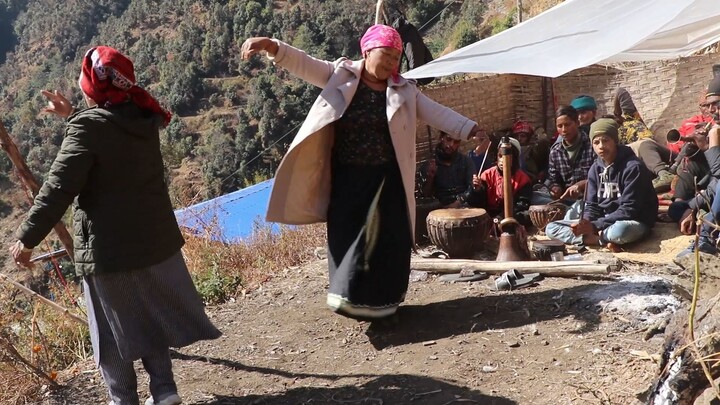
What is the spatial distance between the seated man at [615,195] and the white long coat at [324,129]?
6.17 ft

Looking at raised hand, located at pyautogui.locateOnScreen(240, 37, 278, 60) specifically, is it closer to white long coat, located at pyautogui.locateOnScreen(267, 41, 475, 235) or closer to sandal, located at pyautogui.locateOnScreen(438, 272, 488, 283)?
white long coat, located at pyautogui.locateOnScreen(267, 41, 475, 235)

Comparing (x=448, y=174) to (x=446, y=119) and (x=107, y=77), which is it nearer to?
(x=446, y=119)

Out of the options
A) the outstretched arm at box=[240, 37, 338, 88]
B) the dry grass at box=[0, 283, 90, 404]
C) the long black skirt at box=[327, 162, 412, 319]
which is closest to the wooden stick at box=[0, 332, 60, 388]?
the dry grass at box=[0, 283, 90, 404]

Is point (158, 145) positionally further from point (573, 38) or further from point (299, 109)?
point (299, 109)

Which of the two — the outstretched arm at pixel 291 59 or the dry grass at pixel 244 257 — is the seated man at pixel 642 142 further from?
the outstretched arm at pixel 291 59

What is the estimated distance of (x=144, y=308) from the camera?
125 inches

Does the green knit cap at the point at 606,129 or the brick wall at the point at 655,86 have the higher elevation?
the brick wall at the point at 655,86

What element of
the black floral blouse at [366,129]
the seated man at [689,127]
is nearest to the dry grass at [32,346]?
the black floral blouse at [366,129]

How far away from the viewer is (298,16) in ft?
155

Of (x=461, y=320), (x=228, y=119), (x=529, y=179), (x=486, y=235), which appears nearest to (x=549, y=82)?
(x=529, y=179)

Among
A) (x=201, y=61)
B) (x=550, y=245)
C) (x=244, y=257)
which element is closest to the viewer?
(x=550, y=245)

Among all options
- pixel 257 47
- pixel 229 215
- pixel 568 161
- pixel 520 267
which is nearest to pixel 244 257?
pixel 520 267

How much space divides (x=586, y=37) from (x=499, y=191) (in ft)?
4.74

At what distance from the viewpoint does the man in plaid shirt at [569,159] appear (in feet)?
20.2
